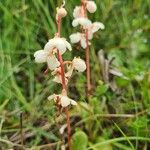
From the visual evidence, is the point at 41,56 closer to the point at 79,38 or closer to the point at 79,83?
the point at 79,38

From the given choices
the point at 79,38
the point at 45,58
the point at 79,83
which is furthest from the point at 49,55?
the point at 79,83

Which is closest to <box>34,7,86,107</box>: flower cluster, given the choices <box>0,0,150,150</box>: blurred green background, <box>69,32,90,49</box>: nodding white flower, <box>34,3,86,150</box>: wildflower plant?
<box>34,3,86,150</box>: wildflower plant

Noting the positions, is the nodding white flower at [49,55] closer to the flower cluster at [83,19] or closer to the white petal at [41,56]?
the white petal at [41,56]

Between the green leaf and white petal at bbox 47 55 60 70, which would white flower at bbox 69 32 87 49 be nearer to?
the green leaf

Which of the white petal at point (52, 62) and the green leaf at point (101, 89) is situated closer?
the white petal at point (52, 62)

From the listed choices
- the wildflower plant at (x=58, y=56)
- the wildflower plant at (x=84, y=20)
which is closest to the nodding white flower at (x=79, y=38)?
the wildflower plant at (x=84, y=20)

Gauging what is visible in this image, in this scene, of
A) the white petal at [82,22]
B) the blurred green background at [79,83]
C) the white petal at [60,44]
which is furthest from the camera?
the blurred green background at [79,83]

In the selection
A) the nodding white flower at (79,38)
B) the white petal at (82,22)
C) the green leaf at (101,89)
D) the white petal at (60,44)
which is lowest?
the green leaf at (101,89)

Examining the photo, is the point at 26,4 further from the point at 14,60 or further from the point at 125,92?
the point at 125,92
